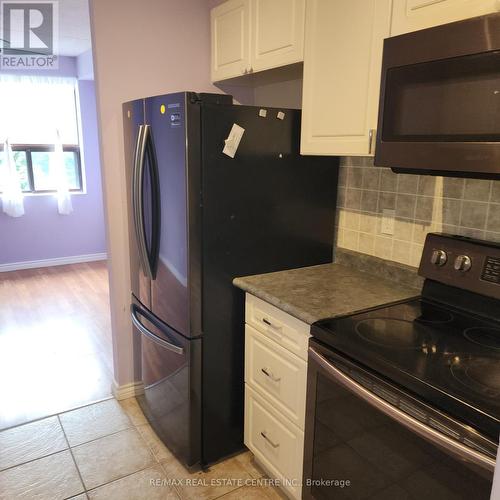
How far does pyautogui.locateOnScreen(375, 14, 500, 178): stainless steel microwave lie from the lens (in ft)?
3.60

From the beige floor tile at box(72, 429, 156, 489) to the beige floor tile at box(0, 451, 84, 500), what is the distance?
0.16 ft

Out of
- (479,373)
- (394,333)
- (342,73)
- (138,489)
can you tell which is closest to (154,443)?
(138,489)

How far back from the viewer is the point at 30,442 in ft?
7.23

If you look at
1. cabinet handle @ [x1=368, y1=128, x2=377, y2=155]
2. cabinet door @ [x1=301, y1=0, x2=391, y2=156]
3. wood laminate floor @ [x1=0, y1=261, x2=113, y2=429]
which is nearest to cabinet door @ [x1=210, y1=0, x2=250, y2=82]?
cabinet door @ [x1=301, y1=0, x2=391, y2=156]

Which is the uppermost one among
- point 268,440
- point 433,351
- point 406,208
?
point 406,208

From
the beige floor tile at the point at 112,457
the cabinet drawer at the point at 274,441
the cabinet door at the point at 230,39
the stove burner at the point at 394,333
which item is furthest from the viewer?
the cabinet door at the point at 230,39

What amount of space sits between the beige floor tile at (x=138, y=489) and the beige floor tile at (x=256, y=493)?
25 cm

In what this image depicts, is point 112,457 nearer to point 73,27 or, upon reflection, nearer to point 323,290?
point 323,290

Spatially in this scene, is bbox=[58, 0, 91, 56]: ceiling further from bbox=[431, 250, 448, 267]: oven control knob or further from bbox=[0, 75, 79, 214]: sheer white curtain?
bbox=[431, 250, 448, 267]: oven control knob

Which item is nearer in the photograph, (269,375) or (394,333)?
(394,333)

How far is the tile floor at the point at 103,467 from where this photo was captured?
74.1 inches

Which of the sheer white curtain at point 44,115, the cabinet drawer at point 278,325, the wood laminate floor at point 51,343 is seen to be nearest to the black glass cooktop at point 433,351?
the cabinet drawer at point 278,325

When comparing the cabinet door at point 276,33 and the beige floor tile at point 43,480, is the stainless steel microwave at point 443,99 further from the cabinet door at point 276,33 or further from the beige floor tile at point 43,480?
the beige floor tile at point 43,480

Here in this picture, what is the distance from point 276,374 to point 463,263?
818mm
